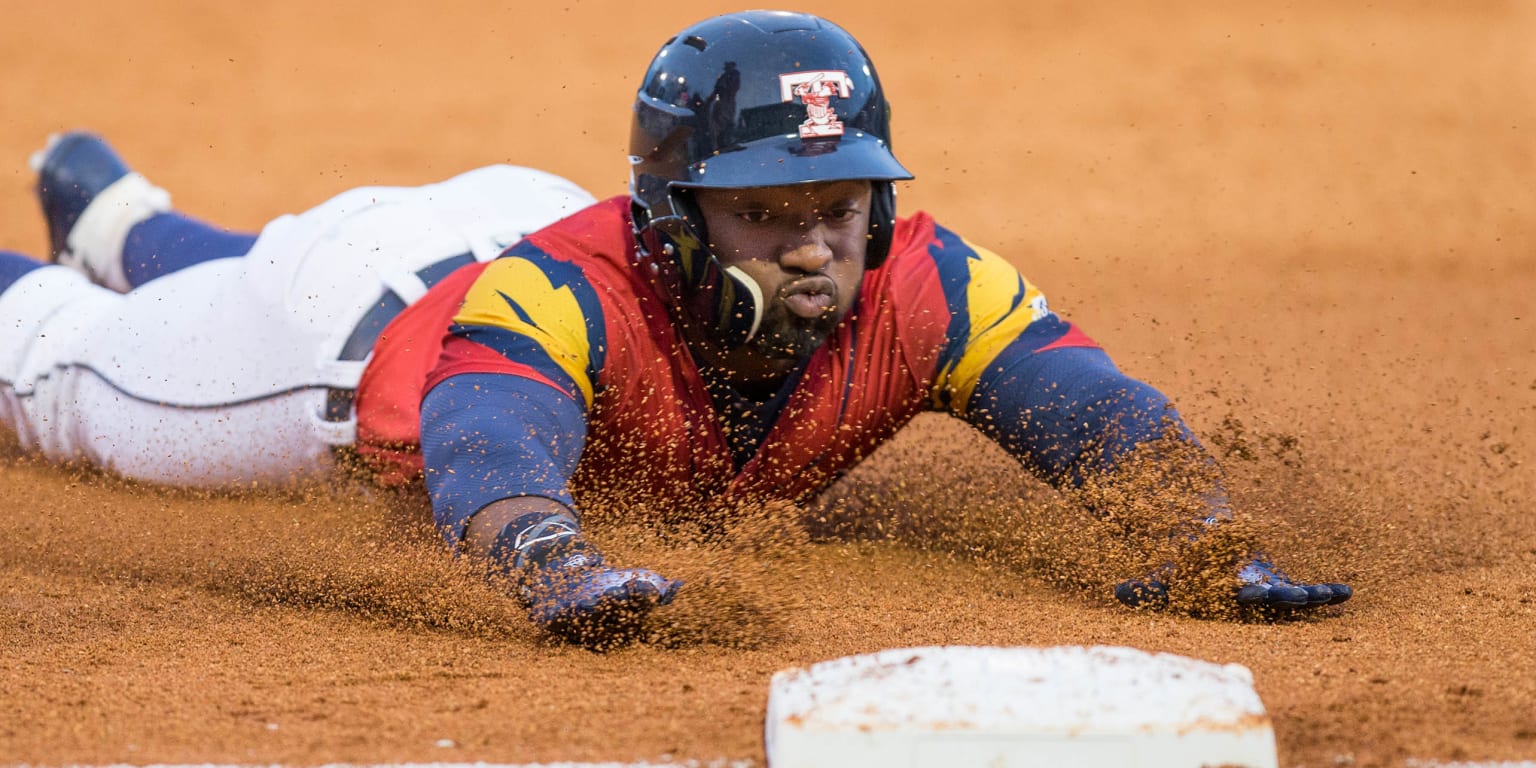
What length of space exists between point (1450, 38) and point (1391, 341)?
5.93m

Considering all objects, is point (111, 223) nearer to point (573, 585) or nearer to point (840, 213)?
point (840, 213)

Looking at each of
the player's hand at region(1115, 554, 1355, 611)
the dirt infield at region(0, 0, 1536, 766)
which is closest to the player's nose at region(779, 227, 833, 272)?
the dirt infield at region(0, 0, 1536, 766)

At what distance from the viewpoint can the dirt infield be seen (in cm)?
302

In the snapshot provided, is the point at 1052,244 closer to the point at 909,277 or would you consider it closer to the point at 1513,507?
the point at 1513,507

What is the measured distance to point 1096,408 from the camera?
12.9 ft

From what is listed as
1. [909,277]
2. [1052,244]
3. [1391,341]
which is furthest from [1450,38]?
[909,277]

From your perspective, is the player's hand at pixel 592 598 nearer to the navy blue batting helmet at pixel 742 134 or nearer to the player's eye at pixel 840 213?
the navy blue batting helmet at pixel 742 134

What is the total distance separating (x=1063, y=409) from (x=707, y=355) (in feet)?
2.58

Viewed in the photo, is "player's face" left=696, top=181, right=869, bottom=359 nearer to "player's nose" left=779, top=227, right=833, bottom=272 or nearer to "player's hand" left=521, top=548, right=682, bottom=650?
"player's nose" left=779, top=227, right=833, bottom=272

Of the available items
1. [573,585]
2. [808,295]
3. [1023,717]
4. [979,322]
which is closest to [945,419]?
[979,322]

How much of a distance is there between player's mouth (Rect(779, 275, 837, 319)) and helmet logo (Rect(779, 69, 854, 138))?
1.01 ft

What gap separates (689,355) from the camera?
400 cm

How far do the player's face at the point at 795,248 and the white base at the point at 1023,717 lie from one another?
1.22 m

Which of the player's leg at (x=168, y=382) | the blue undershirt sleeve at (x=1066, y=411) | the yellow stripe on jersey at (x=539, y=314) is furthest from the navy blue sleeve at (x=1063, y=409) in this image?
the player's leg at (x=168, y=382)
